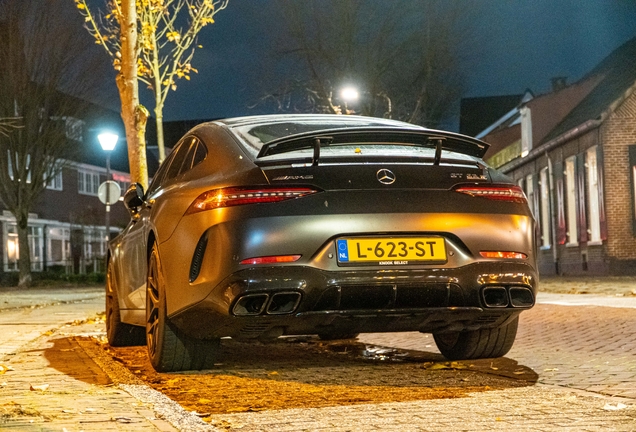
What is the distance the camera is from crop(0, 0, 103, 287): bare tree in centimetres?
3691

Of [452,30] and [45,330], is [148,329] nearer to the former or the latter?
[45,330]

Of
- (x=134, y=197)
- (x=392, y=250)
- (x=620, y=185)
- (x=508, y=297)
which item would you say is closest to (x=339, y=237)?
(x=392, y=250)

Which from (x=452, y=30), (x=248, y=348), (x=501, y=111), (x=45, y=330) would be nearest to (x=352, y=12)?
(x=452, y=30)

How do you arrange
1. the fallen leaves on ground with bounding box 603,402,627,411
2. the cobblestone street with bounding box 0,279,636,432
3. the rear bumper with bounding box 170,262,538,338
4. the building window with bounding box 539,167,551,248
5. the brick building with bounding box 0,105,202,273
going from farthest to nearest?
1. the brick building with bounding box 0,105,202,273
2. the building window with bounding box 539,167,551,248
3. the rear bumper with bounding box 170,262,538,338
4. the fallen leaves on ground with bounding box 603,402,627,411
5. the cobblestone street with bounding box 0,279,636,432

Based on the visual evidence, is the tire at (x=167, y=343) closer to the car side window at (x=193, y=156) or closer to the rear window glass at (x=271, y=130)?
the car side window at (x=193, y=156)

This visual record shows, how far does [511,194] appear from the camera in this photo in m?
6.11

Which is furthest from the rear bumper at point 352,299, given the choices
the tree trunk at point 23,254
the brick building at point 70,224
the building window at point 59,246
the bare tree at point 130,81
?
the building window at point 59,246

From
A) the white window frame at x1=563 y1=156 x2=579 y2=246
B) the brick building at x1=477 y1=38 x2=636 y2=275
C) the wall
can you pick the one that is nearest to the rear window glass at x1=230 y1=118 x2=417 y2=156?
the brick building at x1=477 y1=38 x2=636 y2=275

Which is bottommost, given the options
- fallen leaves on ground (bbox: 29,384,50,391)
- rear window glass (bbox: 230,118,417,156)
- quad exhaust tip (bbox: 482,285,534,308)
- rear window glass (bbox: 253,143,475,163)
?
fallen leaves on ground (bbox: 29,384,50,391)

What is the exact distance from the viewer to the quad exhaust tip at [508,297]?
596cm

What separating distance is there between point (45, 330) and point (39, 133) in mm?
27321

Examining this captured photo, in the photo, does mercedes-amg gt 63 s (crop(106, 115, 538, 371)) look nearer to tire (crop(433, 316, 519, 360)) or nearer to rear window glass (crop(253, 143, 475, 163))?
rear window glass (crop(253, 143, 475, 163))

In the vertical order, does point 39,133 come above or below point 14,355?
above

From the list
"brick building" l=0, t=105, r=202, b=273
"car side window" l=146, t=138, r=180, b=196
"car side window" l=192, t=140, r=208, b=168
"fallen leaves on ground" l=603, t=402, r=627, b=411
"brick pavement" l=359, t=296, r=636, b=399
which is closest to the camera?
"fallen leaves on ground" l=603, t=402, r=627, b=411
